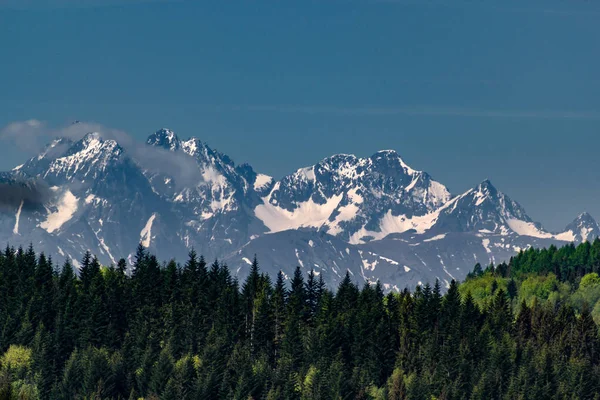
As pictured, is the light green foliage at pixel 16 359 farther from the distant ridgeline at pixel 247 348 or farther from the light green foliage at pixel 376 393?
the light green foliage at pixel 376 393

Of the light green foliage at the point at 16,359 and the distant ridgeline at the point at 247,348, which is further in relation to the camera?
the light green foliage at the point at 16,359

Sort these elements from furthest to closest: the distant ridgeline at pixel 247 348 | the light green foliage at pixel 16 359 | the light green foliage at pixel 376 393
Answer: the light green foliage at pixel 376 393, the light green foliage at pixel 16 359, the distant ridgeline at pixel 247 348

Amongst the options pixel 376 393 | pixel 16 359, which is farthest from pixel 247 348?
pixel 16 359

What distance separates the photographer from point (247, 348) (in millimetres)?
180625

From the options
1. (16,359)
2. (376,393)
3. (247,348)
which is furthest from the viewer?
(247,348)

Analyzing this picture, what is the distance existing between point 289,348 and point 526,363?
1487 inches

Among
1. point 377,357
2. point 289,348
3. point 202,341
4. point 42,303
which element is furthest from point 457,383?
point 42,303

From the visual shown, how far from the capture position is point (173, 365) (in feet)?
551

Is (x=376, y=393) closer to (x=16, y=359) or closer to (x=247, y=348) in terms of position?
(x=247, y=348)

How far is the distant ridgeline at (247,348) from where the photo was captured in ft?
548

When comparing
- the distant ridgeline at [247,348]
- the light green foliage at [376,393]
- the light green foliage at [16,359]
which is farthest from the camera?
the light green foliage at [376,393]

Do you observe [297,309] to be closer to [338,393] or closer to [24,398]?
[338,393]

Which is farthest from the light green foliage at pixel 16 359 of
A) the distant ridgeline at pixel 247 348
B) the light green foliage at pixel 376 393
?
the light green foliage at pixel 376 393

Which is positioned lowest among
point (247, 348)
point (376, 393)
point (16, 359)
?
point (16, 359)
